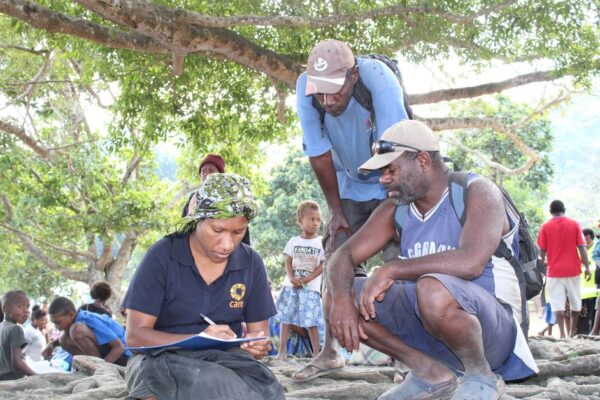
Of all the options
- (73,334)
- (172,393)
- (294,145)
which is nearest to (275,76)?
(73,334)

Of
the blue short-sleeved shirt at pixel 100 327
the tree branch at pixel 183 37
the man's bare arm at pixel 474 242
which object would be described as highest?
the tree branch at pixel 183 37

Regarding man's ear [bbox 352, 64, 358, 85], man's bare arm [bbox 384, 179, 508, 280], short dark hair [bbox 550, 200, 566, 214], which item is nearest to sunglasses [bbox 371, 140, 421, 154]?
man's bare arm [bbox 384, 179, 508, 280]

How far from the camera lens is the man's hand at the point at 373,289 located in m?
3.50

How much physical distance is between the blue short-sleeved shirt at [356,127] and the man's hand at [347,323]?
3.33 ft

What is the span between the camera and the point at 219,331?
3188 mm

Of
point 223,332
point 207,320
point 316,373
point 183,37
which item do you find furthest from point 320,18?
point 223,332

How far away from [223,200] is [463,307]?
1.09 meters

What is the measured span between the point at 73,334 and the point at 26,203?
21.5 ft

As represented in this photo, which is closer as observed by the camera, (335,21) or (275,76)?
(335,21)

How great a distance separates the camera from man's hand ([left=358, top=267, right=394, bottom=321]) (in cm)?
350

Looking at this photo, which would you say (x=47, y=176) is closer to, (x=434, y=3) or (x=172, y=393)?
(x=434, y=3)

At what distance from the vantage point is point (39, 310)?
11.7 metres

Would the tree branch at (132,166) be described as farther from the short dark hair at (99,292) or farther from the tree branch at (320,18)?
the tree branch at (320,18)

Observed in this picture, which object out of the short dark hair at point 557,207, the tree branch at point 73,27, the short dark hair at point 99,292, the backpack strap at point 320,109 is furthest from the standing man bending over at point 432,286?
the short dark hair at point 557,207
